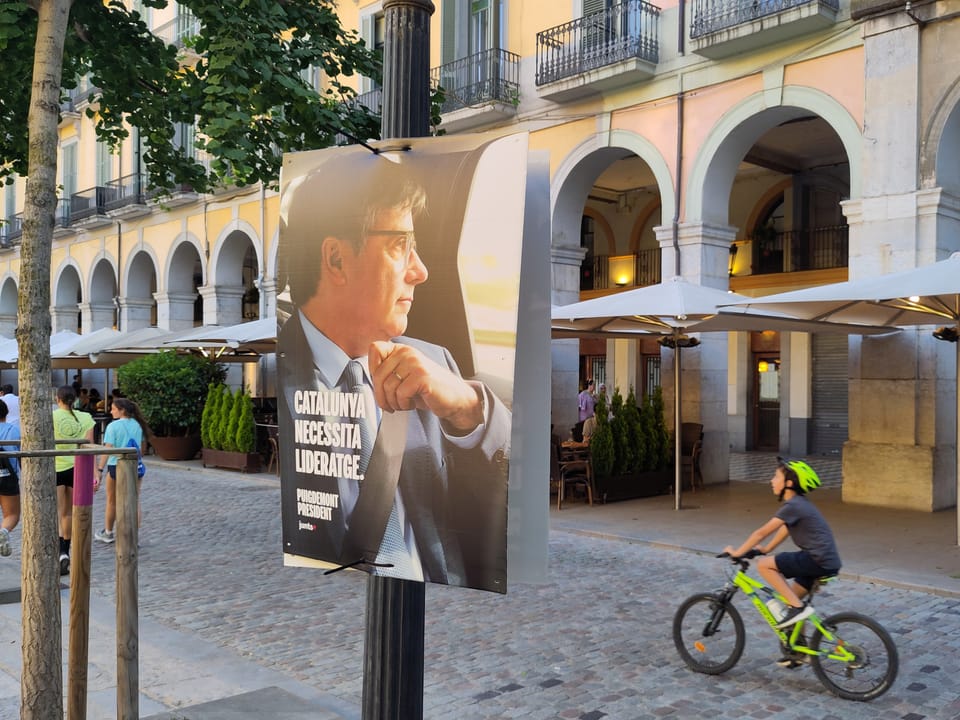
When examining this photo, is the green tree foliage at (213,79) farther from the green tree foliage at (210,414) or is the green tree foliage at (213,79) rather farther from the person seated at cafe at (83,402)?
the person seated at cafe at (83,402)

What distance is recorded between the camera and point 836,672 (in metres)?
5.26

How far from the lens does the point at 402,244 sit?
116 inches

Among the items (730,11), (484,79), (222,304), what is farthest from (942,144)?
(222,304)

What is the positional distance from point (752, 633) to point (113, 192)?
27.6m

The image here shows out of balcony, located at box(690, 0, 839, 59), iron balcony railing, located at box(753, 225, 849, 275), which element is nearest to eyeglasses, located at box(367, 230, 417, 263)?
balcony, located at box(690, 0, 839, 59)

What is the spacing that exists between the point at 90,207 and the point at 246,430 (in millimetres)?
16804

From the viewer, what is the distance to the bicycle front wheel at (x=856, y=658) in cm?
511

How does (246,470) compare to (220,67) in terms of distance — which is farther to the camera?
(246,470)

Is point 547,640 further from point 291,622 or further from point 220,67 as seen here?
point 220,67

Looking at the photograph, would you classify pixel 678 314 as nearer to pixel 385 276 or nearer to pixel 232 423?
pixel 385 276

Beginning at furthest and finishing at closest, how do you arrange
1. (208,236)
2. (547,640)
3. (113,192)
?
(113,192) → (208,236) → (547,640)

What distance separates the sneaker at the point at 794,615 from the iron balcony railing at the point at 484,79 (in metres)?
12.6

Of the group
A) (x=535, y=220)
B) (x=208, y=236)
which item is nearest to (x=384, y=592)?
(x=535, y=220)

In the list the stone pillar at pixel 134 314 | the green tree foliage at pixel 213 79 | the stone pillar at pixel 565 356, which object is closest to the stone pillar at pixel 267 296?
the stone pillar at pixel 134 314
